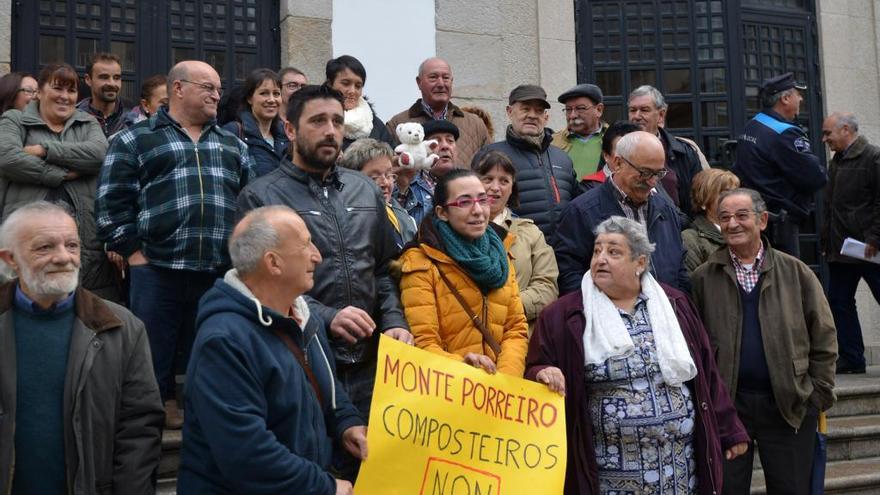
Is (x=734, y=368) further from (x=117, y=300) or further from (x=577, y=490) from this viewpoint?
(x=117, y=300)

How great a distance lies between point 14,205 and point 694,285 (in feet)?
13.0

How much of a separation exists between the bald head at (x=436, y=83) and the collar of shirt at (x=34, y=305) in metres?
3.89

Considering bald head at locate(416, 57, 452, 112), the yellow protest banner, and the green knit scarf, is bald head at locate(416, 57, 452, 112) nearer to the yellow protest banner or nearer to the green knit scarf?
the green knit scarf

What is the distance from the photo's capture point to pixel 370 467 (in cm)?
384

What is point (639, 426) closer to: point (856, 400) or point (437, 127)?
point (437, 127)

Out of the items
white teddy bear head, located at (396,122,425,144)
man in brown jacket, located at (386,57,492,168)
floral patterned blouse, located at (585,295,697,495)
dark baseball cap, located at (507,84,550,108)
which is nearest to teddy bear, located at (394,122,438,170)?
white teddy bear head, located at (396,122,425,144)

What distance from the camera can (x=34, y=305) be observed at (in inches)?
147

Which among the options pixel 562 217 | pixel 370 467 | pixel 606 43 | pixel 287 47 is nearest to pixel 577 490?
pixel 370 467

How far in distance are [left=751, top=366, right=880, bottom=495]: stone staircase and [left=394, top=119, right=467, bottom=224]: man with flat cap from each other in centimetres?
283

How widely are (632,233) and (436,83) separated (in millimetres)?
2881

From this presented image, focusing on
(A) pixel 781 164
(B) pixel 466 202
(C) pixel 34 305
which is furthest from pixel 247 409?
(A) pixel 781 164

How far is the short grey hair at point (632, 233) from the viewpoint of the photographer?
15.3ft

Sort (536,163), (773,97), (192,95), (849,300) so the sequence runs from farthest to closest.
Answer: (849,300) → (773,97) → (536,163) → (192,95)

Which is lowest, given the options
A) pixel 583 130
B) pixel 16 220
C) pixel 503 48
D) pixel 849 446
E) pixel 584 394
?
pixel 849 446
